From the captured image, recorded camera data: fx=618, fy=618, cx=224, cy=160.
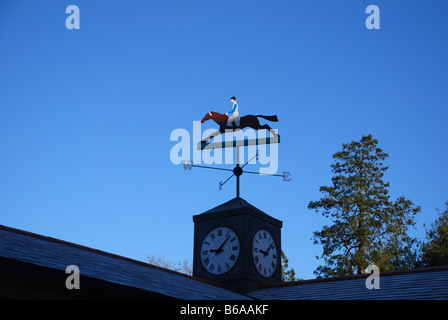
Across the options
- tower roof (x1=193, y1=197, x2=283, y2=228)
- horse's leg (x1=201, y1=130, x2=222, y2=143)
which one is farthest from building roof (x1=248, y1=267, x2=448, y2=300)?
horse's leg (x1=201, y1=130, x2=222, y2=143)

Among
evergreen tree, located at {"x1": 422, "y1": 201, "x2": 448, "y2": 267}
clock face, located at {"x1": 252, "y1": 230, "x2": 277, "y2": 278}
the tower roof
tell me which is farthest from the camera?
evergreen tree, located at {"x1": 422, "y1": 201, "x2": 448, "y2": 267}

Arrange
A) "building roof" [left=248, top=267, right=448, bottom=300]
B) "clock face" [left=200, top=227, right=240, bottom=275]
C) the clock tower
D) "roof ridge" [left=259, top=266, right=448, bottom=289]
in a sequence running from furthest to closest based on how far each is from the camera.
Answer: "clock face" [left=200, top=227, right=240, bottom=275], the clock tower, "roof ridge" [left=259, top=266, right=448, bottom=289], "building roof" [left=248, top=267, right=448, bottom=300]

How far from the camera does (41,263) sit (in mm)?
6445

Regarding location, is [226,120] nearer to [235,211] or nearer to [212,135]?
[212,135]

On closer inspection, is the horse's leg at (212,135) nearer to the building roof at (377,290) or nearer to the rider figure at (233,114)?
the rider figure at (233,114)

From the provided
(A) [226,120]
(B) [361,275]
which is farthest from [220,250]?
(B) [361,275]

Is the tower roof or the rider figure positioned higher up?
the rider figure

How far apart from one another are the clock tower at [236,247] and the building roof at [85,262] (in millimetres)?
2985

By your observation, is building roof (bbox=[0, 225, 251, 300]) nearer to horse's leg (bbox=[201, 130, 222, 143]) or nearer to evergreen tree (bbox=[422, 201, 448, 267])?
horse's leg (bbox=[201, 130, 222, 143])

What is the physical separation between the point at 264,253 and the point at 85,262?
630 cm

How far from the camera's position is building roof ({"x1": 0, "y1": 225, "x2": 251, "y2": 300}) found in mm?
6559

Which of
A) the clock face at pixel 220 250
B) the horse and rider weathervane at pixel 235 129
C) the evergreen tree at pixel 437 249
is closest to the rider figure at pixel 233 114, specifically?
the horse and rider weathervane at pixel 235 129

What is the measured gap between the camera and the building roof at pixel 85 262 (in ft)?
21.5
